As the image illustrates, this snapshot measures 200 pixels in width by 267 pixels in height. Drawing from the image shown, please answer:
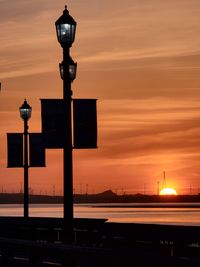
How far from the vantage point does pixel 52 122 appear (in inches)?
901

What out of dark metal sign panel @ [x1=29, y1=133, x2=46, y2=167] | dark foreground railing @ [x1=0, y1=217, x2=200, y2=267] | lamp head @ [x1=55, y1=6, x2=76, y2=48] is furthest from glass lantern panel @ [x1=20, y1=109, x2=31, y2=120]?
lamp head @ [x1=55, y1=6, x2=76, y2=48]

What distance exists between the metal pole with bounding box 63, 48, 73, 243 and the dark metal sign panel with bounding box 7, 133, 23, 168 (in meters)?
15.2

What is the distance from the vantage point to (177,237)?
27.2 meters

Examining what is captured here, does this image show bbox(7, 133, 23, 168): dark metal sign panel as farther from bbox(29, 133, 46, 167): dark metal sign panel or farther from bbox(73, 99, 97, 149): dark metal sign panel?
bbox(73, 99, 97, 149): dark metal sign panel

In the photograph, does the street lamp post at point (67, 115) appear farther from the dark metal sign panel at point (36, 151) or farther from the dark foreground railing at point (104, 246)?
the dark metal sign panel at point (36, 151)

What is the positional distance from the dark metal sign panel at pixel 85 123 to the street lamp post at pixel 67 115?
1.44 feet

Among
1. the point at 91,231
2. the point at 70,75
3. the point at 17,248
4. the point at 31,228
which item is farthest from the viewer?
the point at 91,231

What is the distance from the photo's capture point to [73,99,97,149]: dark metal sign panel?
22.4 metres

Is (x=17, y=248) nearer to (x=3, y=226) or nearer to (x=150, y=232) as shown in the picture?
(x=150, y=232)

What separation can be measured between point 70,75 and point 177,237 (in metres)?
6.84

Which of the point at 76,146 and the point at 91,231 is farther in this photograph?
the point at 91,231

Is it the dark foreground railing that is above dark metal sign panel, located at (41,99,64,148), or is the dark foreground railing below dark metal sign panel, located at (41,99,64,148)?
below

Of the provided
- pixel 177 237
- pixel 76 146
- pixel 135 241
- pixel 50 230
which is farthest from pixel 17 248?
pixel 50 230

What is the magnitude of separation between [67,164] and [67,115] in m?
1.19
